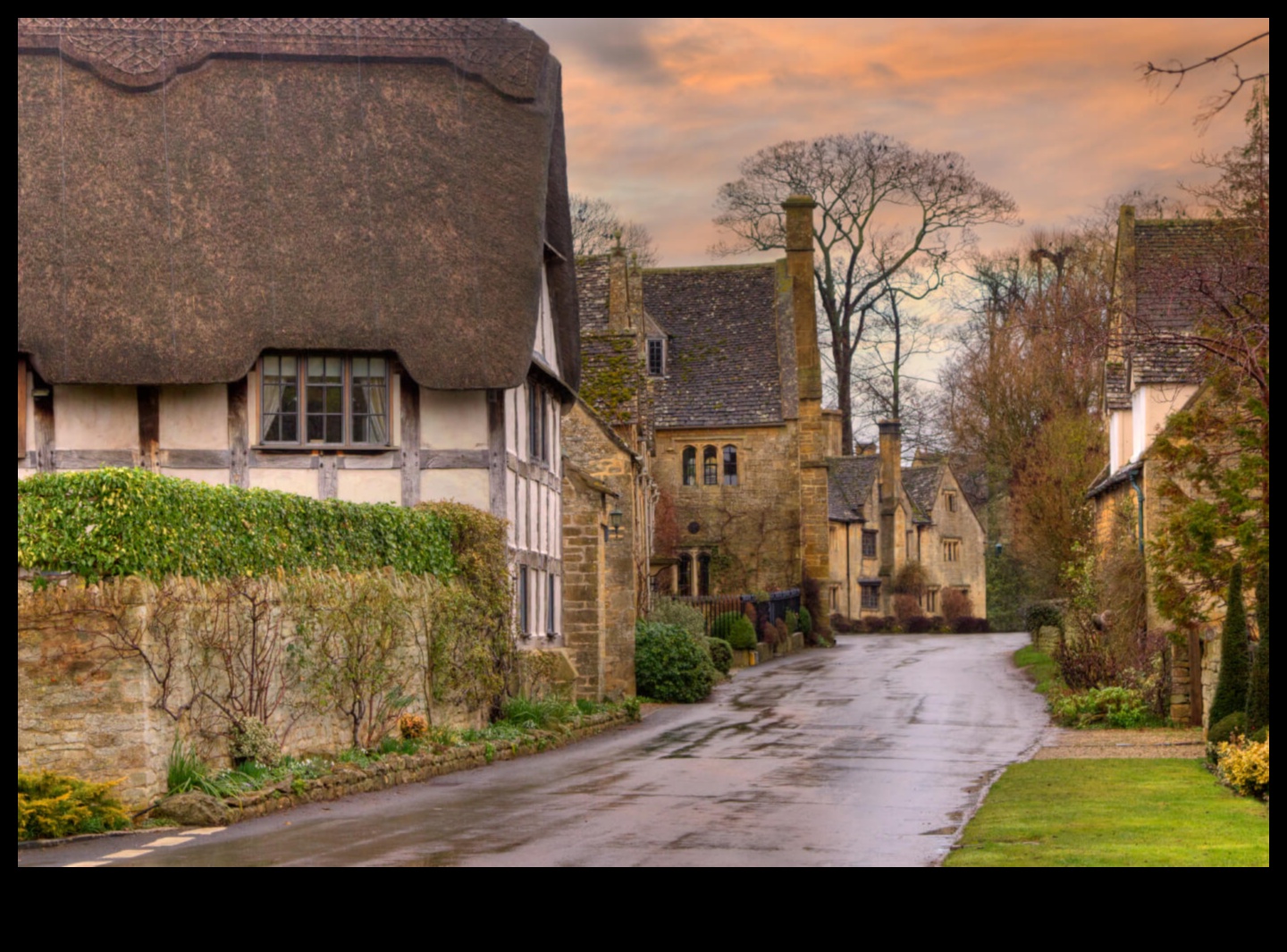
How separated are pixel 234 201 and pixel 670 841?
13.2 meters

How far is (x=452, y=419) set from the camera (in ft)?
72.3

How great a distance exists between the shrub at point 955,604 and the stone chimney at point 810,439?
45.1 feet

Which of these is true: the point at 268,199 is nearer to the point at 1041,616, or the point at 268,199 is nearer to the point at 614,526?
the point at 614,526

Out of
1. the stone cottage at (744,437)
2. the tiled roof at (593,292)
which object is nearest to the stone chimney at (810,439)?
the stone cottage at (744,437)

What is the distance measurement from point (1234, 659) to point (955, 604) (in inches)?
1908

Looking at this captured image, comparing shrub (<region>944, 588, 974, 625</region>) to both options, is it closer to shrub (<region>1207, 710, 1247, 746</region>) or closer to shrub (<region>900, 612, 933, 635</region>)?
shrub (<region>900, 612, 933, 635</region>)

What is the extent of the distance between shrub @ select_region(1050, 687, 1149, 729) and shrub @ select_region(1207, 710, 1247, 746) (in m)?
6.21

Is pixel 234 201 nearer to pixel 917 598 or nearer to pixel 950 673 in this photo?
pixel 950 673

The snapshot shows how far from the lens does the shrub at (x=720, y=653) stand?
36.3 meters

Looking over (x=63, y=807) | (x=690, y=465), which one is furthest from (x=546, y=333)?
(x=690, y=465)

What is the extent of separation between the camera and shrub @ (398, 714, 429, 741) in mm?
18359

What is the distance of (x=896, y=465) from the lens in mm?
67812

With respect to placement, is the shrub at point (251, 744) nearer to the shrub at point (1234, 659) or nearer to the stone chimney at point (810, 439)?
the shrub at point (1234, 659)
